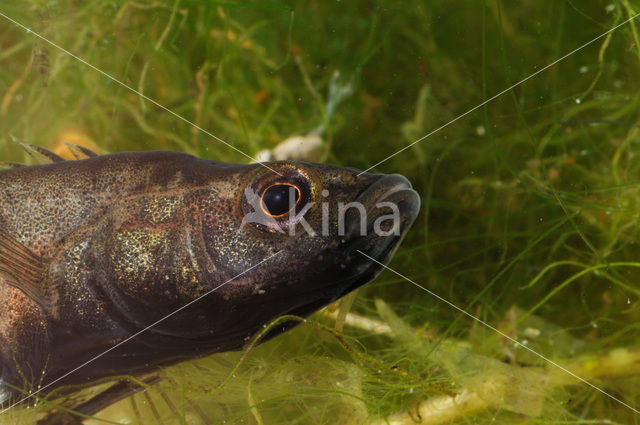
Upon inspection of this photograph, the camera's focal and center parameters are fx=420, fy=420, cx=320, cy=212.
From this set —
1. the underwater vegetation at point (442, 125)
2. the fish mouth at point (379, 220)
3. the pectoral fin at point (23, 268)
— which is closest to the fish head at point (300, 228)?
the fish mouth at point (379, 220)

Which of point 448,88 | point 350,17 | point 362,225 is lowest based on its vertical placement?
point 362,225

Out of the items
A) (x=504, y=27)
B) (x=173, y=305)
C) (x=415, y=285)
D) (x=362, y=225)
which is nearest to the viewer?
(x=362, y=225)

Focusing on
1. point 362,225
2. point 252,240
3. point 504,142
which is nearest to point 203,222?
point 252,240

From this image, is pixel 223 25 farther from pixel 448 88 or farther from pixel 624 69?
pixel 624 69

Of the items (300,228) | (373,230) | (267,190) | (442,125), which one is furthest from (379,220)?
(442,125)

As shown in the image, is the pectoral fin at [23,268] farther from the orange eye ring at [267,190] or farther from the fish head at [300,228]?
the orange eye ring at [267,190]

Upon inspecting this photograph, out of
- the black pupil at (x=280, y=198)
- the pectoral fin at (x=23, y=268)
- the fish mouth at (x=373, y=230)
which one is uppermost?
the pectoral fin at (x=23, y=268)

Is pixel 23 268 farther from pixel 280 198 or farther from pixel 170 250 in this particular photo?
pixel 280 198
